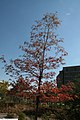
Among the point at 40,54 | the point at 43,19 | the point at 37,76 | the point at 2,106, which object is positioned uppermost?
the point at 43,19

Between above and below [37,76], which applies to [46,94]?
below

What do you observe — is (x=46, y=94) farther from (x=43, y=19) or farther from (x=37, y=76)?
(x=43, y=19)

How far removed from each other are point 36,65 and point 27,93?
1343 millimetres

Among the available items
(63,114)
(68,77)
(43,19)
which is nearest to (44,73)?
(43,19)

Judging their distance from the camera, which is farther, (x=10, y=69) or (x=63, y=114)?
(x=63, y=114)

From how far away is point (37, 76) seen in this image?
34.7 feet

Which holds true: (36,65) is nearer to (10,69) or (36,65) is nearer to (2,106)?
(10,69)

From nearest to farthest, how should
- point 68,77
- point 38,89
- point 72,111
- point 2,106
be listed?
point 38,89 → point 72,111 → point 2,106 → point 68,77

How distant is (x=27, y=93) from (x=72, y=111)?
237 inches

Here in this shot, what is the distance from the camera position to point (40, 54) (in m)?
10.8

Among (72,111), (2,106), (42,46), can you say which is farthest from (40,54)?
(2,106)

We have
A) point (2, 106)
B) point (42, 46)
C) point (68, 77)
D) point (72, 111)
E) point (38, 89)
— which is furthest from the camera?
point (68, 77)

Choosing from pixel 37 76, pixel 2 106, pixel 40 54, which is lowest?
pixel 2 106

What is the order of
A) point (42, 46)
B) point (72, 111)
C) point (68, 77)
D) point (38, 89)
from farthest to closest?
1. point (68, 77)
2. point (72, 111)
3. point (42, 46)
4. point (38, 89)
